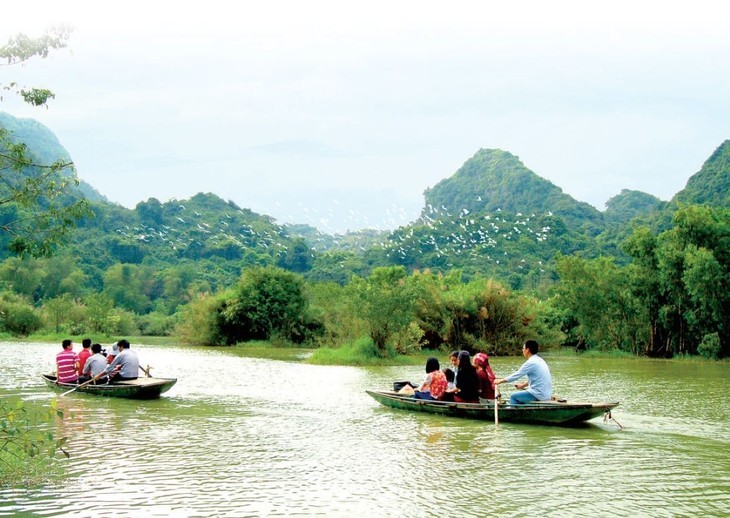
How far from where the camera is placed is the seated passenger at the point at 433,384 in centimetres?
1345

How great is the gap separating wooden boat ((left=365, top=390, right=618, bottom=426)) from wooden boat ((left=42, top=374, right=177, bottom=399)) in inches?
208

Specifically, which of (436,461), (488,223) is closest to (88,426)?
(436,461)

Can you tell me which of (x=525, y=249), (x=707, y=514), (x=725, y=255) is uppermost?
(x=525, y=249)

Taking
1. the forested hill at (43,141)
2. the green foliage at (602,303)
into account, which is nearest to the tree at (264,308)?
the green foliage at (602,303)

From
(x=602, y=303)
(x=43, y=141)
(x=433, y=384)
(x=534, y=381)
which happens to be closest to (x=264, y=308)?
(x=602, y=303)

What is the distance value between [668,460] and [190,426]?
7141 millimetres

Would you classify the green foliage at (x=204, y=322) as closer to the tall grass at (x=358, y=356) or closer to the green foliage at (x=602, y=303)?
the tall grass at (x=358, y=356)

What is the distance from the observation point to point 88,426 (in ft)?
38.4

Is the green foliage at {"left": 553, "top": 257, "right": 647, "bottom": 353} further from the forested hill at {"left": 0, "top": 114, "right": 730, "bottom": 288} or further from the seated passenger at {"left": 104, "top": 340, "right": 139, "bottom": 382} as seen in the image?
the seated passenger at {"left": 104, "top": 340, "right": 139, "bottom": 382}

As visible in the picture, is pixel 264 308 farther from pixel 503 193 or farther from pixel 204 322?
pixel 503 193

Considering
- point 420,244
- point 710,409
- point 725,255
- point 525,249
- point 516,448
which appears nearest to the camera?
point 516,448

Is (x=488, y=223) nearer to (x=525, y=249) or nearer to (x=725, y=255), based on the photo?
(x=525, y=249)

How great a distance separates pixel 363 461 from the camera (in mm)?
9297

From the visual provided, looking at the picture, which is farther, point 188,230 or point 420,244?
point 188,230
